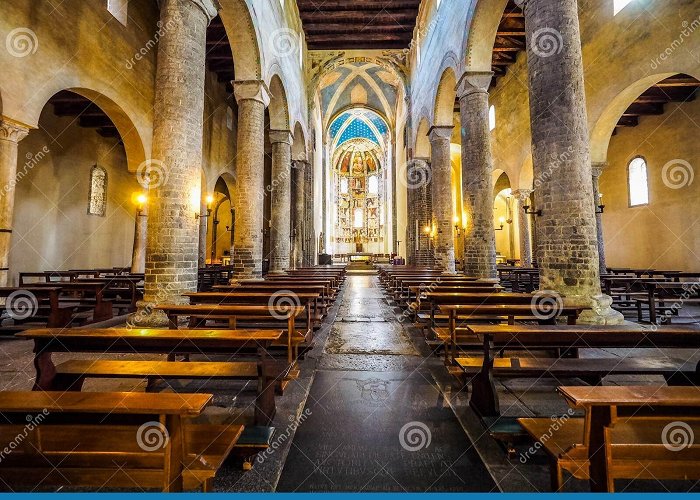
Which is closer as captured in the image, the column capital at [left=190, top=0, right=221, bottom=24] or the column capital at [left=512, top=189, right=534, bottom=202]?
the column capital at [left=190, top=0, right=221, bottom=24]

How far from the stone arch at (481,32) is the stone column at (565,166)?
3.30m

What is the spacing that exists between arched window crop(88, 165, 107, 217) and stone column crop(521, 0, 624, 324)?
45.5 feet

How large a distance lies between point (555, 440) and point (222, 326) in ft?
15.0

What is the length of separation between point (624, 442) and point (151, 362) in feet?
8.92

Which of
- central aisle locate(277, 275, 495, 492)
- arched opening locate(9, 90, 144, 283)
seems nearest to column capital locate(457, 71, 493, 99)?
central aisle locate(277, 275, 495, 492)

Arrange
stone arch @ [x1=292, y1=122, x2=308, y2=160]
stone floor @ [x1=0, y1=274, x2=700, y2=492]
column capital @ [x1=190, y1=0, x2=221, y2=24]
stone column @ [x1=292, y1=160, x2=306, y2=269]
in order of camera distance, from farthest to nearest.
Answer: stone column @ [x1=292, y1=160, x2=306, y2=269] → stone arch @ [x1=292, y1=122, x2=308, y2=160] → column capital @ [x1=190, y1=0, x2=221, y2=24] → stone floor @ [x1=0, y1=274, x2=700, y2=492]

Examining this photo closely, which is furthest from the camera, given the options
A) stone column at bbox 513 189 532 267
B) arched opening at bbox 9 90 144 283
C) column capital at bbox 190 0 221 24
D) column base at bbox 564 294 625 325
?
stone column at bbox 513 189 532 267

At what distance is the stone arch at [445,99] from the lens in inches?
457

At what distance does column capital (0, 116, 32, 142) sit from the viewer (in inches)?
259

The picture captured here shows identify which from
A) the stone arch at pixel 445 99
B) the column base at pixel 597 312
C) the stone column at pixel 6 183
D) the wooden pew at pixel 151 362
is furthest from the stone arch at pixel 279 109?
the wooden pew at pixel 151 362

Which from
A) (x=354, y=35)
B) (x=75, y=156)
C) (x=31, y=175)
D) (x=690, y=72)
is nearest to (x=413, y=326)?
(x=690, y=72)

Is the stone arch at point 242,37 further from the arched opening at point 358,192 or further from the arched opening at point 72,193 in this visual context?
the arched opening at point 358,192

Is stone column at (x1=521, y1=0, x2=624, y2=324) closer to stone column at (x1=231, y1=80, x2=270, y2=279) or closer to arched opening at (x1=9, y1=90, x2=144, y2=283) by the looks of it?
stone column at (x1=231, y1=80, x2=270, y2=279)

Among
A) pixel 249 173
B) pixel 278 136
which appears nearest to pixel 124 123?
pixel 249 173
